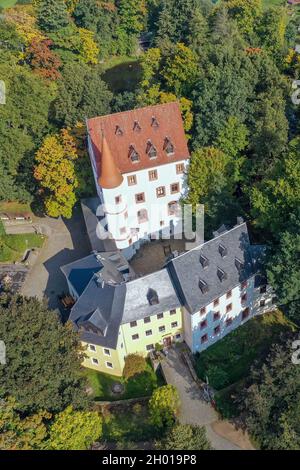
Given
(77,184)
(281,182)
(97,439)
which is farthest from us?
(77,184)

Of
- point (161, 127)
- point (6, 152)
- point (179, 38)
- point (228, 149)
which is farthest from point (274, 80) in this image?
point (6, 152)

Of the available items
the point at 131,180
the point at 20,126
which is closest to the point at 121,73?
the point at 20,126

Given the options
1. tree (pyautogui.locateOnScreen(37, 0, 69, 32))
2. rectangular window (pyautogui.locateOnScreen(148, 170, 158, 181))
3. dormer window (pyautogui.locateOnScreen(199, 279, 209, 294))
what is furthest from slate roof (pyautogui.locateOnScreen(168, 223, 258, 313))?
tree (pyautogui.locateOnScreen(37, 0, 69, 32))

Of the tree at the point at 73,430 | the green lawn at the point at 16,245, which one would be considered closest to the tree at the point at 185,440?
the tree at the point at 73,430

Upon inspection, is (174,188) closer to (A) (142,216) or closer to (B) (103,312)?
(A) (142,216)

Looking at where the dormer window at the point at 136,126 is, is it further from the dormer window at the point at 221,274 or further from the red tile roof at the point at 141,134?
the dormer window at the point at 221,274

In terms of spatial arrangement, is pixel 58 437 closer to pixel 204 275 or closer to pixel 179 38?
pixel 204 275
